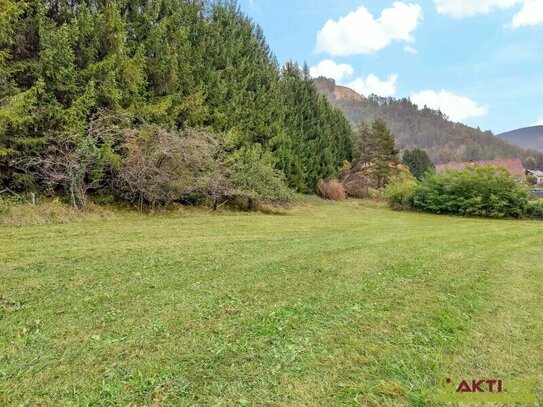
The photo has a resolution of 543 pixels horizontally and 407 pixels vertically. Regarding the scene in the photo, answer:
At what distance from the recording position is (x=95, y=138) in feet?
34.9

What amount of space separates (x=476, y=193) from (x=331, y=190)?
362 inches

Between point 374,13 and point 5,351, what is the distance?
17541mm

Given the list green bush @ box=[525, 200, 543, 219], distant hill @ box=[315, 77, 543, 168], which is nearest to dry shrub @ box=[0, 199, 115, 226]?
green bush @ box=[525, 200, 543, 219]

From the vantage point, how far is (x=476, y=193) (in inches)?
729

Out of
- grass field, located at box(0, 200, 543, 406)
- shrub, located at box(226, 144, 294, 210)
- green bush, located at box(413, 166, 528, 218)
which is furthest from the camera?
green bush, located at box(413, 166, 528, 218)

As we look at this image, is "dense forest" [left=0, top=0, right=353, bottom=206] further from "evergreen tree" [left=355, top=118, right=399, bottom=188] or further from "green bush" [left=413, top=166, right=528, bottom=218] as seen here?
"evergreen tree" [left=355, top=118, right=399, bottom=188]

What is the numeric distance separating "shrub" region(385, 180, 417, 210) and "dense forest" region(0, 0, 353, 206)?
832cm

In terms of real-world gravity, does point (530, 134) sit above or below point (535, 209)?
above

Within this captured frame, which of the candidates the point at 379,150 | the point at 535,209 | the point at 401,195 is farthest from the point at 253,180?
the point at 379,150

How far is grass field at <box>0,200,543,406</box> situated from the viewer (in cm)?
219

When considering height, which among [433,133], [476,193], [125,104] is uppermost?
[433,133]

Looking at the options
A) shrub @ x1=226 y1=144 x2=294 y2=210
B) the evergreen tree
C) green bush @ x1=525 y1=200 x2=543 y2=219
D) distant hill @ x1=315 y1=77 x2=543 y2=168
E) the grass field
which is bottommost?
the grass field

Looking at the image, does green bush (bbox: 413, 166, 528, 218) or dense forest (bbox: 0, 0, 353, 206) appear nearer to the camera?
dense forest (bbox: 0, 0, 353, 206)

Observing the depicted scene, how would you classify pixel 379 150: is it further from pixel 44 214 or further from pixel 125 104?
pixel 44 214
